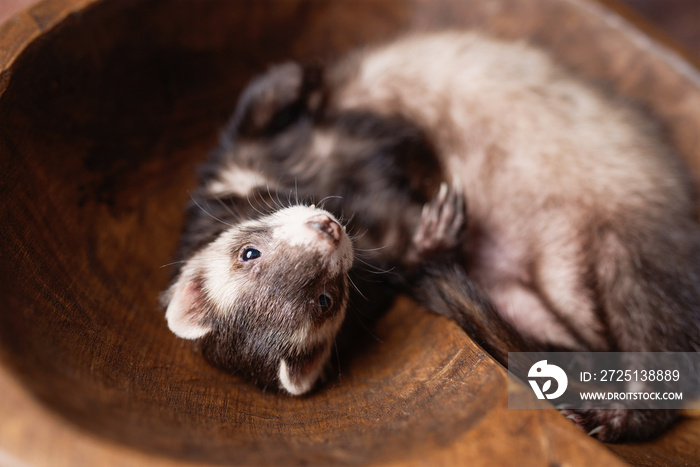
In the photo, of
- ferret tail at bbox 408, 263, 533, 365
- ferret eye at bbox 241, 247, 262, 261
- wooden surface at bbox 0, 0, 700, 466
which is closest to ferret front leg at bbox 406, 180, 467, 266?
ferret tail at bbox 408, 263, 533, 365

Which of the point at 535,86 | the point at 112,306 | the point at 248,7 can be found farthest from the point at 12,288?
the point at 535,86

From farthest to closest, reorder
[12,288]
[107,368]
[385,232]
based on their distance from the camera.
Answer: [385,232]
[107,368]
[12,288]

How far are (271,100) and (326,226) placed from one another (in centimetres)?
89

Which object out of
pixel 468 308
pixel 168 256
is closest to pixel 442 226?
pixel 468 308

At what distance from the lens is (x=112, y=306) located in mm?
1610

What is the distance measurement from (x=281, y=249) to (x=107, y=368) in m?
0.57

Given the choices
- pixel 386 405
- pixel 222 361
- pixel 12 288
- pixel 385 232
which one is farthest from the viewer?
pixel 385 232

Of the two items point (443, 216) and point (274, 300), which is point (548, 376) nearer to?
point (443, 216)

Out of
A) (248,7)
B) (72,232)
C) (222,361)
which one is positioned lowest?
(222,361)

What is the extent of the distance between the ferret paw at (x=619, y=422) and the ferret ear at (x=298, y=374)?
2.65 ft

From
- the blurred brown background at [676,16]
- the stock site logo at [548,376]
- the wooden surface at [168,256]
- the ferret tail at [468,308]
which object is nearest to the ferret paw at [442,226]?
the ferret tail at [468,308]

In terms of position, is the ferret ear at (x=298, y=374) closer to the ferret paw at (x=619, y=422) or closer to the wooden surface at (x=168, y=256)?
the wooden surface at (x=168, y=256)

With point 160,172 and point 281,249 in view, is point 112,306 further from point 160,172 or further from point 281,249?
point 160,172

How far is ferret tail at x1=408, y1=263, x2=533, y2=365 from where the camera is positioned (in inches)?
64.4
